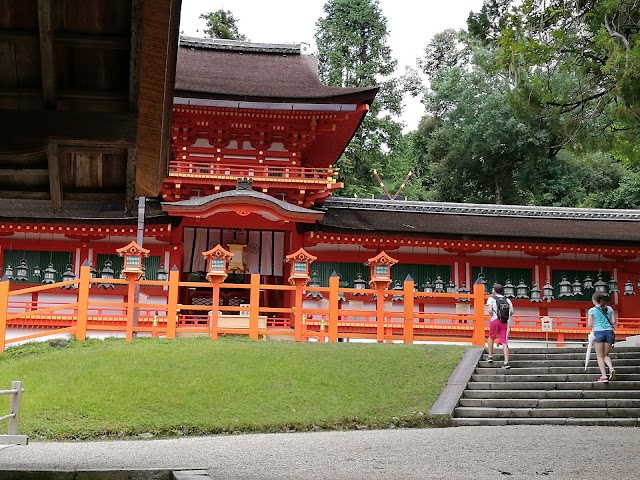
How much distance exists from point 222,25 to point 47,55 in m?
39.5

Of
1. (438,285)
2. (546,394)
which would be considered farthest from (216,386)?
(438,285)

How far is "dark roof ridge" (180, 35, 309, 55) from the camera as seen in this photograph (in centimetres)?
2661

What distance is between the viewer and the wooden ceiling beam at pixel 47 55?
5.50 m

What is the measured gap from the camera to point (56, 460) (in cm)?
765

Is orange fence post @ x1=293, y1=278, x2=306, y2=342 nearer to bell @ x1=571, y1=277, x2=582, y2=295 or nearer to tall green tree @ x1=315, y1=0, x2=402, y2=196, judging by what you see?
bell @ x1=571, y1=277, x2=582, y2=295

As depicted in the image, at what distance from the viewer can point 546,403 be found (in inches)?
474

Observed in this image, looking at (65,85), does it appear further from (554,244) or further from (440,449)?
(554,244)

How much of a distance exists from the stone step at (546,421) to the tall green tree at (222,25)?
36129 mm

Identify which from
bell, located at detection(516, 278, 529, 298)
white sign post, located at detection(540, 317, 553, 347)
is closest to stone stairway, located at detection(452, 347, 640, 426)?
white sign post, located at detection(540, 317, 553, 347)

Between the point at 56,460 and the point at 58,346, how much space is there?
7534mm

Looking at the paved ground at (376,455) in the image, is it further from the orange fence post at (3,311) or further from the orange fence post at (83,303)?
the orange fence post at (3,311)

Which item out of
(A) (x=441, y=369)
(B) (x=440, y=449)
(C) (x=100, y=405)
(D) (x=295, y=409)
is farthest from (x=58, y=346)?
(B) (x=440, y=449)

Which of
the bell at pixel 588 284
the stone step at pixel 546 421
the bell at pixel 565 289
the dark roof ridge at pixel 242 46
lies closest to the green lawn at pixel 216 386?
the stone step at pixel 546 421

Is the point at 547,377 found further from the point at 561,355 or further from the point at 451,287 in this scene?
the point at 451,287
